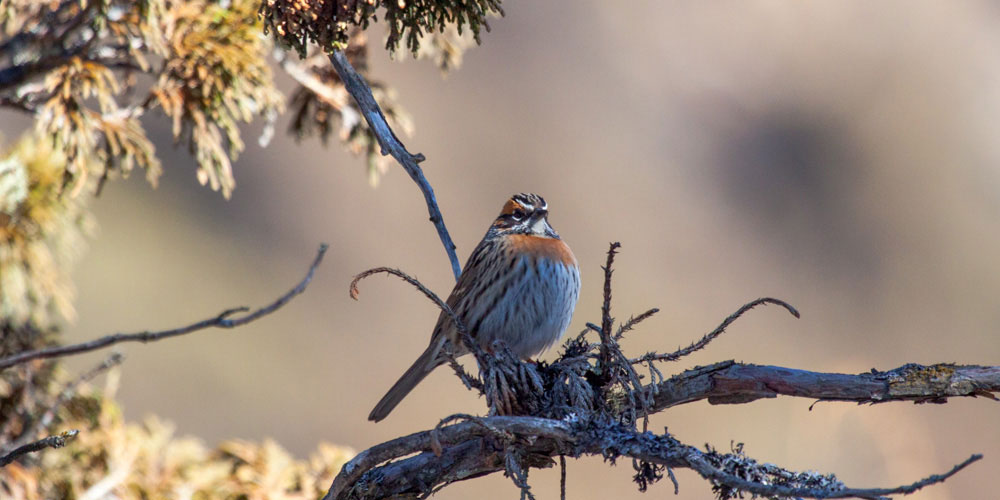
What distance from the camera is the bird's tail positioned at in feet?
14.0

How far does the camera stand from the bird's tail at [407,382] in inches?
169

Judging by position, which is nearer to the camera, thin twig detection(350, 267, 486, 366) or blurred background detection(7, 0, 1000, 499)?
thin twig detection(350, 267, 486, 366)

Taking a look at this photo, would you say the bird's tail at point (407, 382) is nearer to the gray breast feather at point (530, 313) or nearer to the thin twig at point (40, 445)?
the gray breast feather at point (530, 313)

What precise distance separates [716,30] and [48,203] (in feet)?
43.2

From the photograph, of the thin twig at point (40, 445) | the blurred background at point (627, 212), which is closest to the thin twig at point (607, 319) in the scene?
the thin twig at point (40, 445)

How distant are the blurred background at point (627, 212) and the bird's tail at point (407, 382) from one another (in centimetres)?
611

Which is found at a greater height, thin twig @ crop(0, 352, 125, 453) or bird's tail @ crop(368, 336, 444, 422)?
bird's tail @ crop(368, 336, 444, 422)

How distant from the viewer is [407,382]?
14.2ft

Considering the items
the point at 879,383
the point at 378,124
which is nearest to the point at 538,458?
the point at 879,383

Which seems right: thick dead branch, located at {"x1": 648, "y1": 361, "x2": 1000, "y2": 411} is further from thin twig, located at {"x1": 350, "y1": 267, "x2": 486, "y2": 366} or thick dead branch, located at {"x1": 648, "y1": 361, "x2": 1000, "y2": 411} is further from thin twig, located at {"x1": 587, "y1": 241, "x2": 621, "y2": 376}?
thin twig, located at {"x1": 350, "y1": 267, "x2": 486, "y2": 366}

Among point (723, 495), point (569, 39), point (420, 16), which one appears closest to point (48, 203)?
point (420, 16)

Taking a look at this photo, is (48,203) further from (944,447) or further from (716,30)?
(716,30)

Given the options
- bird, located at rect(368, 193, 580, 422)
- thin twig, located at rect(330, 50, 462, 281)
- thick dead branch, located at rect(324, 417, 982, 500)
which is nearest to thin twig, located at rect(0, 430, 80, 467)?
thick dead branch, located at rect(324, 417, 982, 500)

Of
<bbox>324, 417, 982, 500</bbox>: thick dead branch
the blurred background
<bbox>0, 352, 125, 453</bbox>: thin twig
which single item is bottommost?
<bbox>324, 417, 982, 500</bbox>: thick dead branch
